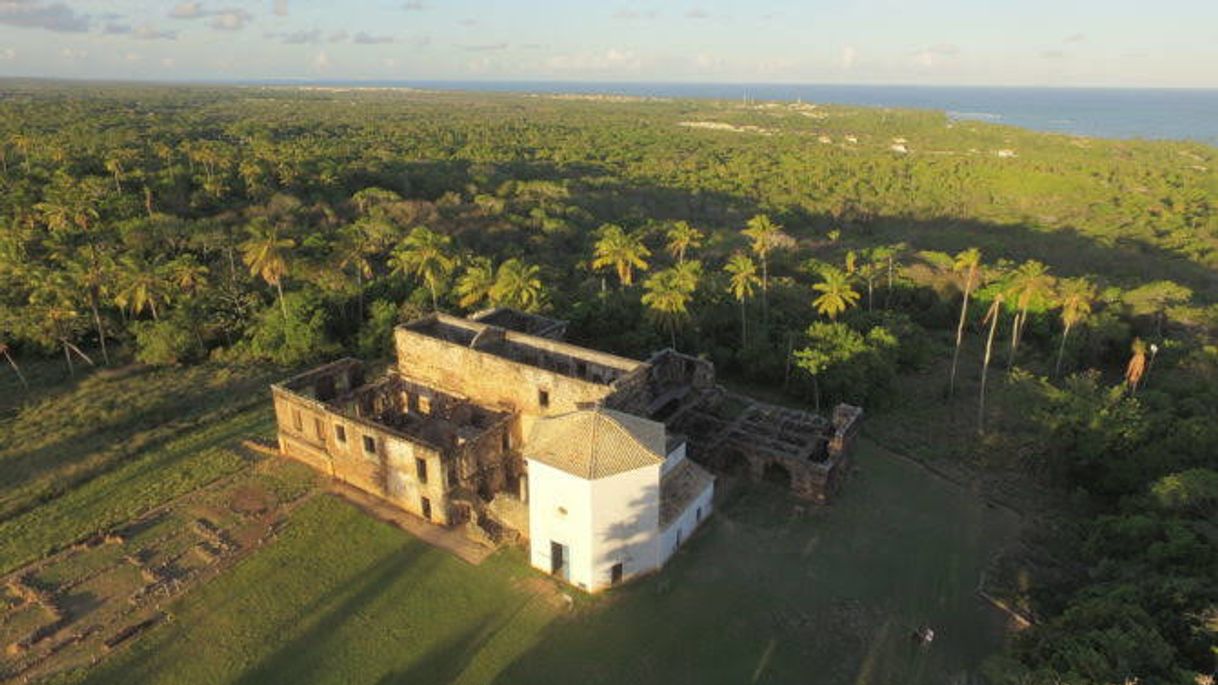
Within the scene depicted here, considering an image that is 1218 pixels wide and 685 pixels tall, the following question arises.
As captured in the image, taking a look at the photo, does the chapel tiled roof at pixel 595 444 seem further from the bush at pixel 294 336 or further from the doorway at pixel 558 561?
the bush at pixel 294 336

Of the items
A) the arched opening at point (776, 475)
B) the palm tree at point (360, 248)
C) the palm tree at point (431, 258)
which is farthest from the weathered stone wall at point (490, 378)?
the palm tree at point (360, 248)

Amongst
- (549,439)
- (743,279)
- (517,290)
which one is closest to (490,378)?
(549,439)

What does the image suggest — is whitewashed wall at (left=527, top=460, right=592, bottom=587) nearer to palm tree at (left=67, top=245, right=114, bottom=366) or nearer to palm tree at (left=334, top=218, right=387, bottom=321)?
palm tree at (left=334, top=218, right=387, bottom=321)

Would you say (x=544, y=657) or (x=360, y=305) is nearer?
(x=544, y=657)

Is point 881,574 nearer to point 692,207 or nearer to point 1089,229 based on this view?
point 692,207

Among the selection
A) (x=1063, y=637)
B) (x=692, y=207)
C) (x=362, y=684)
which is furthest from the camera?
(x=692, y=207)

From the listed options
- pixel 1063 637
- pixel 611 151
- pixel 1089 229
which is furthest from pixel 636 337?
pixel 611 151

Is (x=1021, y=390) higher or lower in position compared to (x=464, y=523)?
higher
